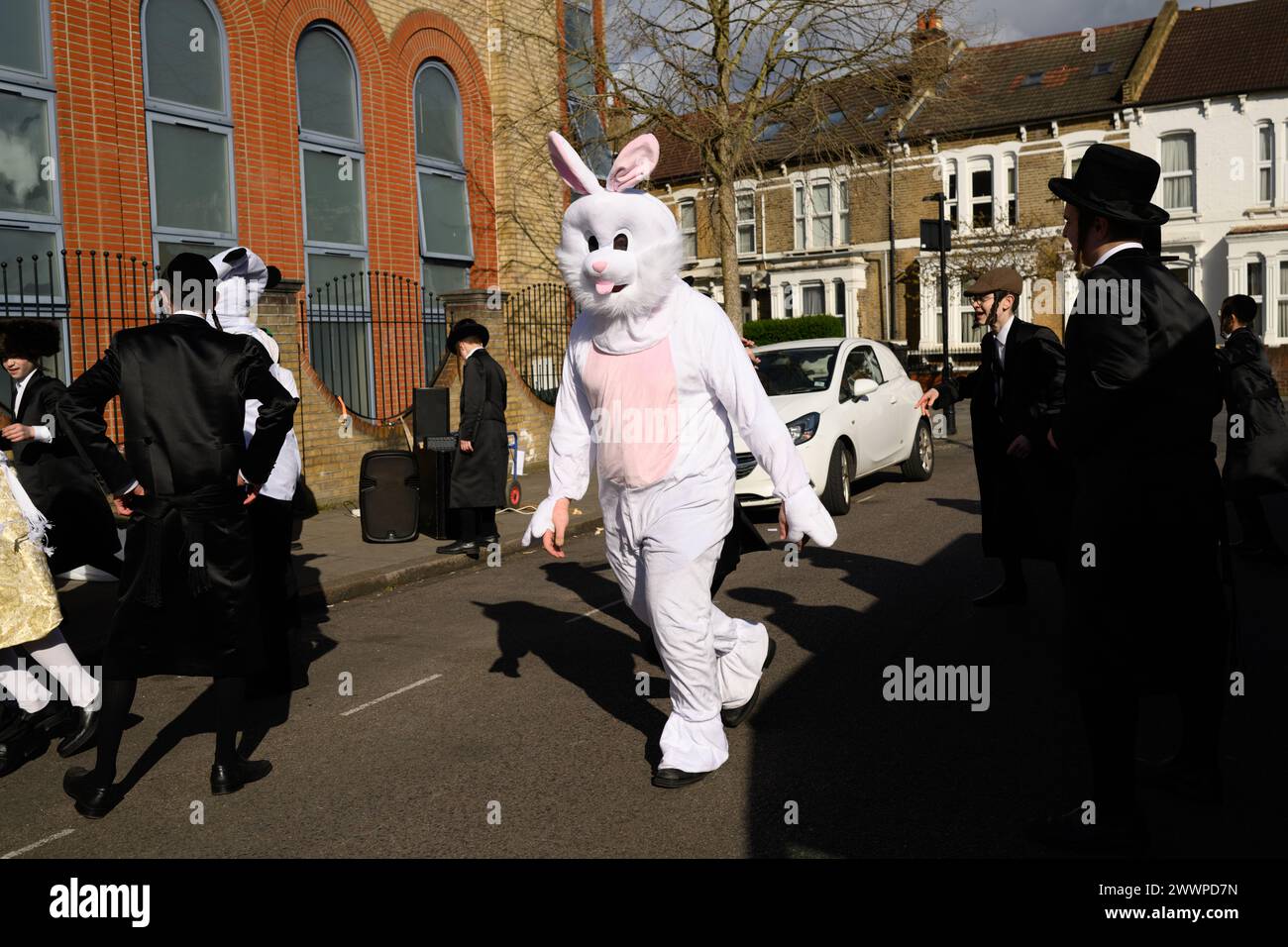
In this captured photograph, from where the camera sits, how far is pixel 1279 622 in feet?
20.9

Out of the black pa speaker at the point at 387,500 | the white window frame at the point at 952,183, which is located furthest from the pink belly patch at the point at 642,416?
the white window frame at the point at 952,183

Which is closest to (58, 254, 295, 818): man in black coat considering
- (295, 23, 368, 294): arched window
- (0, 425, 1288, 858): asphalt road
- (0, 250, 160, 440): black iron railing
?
(0, 425, 1288, 858): asphalt road

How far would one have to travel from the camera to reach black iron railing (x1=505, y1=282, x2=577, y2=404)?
16.1 metres

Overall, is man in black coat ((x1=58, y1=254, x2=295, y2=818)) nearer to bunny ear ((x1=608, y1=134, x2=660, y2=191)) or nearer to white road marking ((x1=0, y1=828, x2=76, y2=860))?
white road marking ((x1=0, y1=828, x2=76, y2=860))

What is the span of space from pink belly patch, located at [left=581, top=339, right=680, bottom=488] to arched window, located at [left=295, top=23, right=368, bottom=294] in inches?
411

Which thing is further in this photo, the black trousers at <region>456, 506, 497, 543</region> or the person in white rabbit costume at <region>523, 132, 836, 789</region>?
the black trousers at <region>456, 506, 497, 543</region>

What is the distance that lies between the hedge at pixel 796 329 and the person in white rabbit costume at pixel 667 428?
28.5 m

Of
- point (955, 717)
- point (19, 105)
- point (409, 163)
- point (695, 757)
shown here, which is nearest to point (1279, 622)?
point (955, 717)

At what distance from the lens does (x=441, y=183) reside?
16047mm

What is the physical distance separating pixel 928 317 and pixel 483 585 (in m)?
29.8

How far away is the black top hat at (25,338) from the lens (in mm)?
5922

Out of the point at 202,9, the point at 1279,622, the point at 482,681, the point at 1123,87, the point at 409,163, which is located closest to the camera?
the point at 482,681

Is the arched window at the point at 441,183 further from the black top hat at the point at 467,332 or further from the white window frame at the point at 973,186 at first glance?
the white window frame at the point at 973,186
